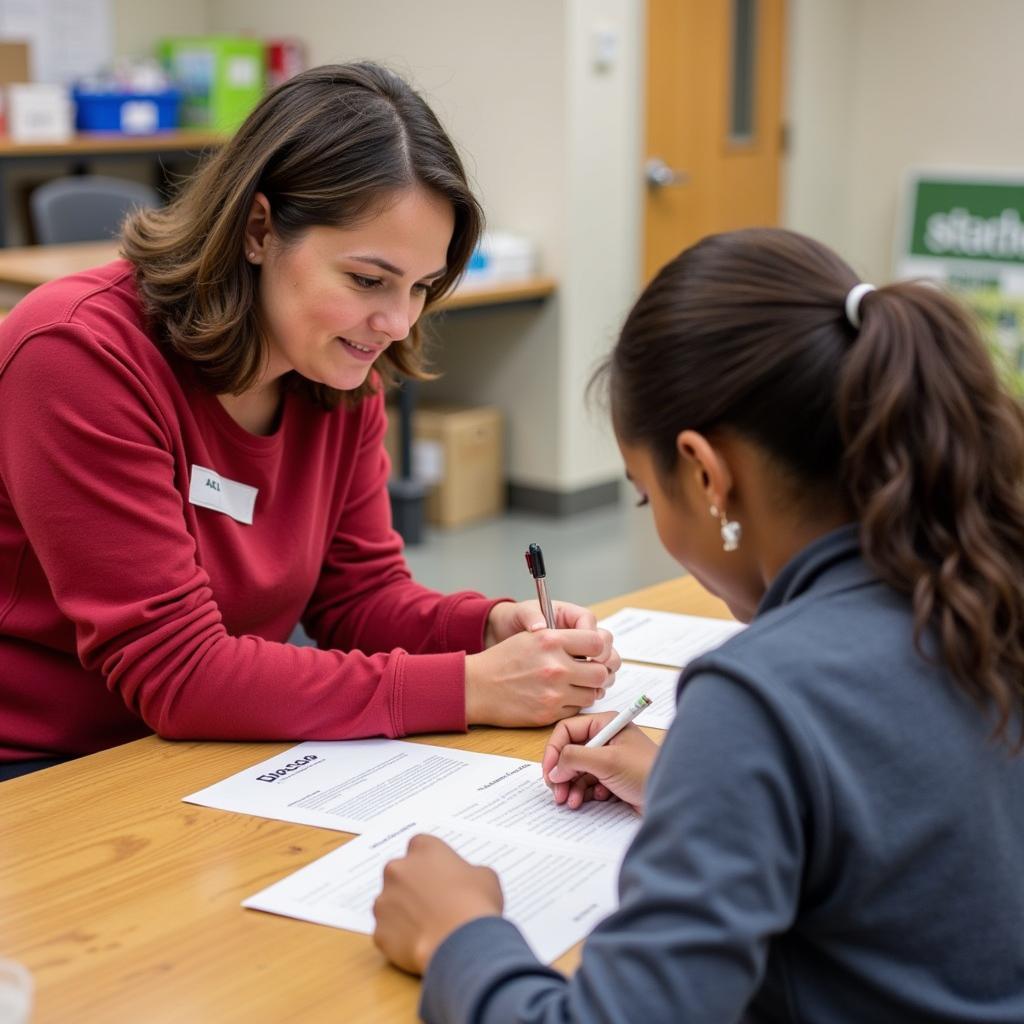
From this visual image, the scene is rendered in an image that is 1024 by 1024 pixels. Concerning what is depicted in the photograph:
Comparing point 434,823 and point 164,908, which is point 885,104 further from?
point 164,908

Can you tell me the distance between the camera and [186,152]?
5305 millimetres

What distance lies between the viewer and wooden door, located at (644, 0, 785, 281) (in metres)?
5.02

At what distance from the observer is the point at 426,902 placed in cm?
96

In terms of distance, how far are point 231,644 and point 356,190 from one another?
1.54ft

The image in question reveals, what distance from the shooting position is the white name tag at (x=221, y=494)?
1.48 meters

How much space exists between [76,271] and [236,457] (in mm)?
1807

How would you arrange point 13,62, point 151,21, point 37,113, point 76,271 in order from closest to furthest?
point 76,271 < point 37,113 < point 13,62 < point 151,21

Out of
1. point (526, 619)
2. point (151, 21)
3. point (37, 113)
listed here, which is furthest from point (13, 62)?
point (526, 619)

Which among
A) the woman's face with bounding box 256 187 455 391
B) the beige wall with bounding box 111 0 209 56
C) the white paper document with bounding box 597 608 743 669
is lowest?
the white paper document with bounding box 597 608 743 669

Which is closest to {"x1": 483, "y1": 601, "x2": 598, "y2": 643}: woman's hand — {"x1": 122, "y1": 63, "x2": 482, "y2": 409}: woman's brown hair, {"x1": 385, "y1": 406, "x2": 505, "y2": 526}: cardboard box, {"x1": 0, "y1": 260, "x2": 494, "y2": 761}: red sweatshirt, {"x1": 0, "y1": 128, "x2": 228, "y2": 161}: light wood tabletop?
{"x1": 0, "y1": 260, "x2": 494, "y2": 761}: red sweatshirt

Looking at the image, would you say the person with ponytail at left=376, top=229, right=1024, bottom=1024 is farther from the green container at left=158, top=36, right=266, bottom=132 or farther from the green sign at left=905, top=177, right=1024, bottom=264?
the green sign at left=905, top=177, right=1024, bottom=264

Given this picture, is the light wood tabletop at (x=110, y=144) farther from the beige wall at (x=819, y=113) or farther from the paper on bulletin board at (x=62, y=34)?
the beige wall at (x=819, y=113)

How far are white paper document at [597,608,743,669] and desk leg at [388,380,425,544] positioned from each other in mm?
2624

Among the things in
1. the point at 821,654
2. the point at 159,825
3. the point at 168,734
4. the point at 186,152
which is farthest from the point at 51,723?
the point at 186,152
